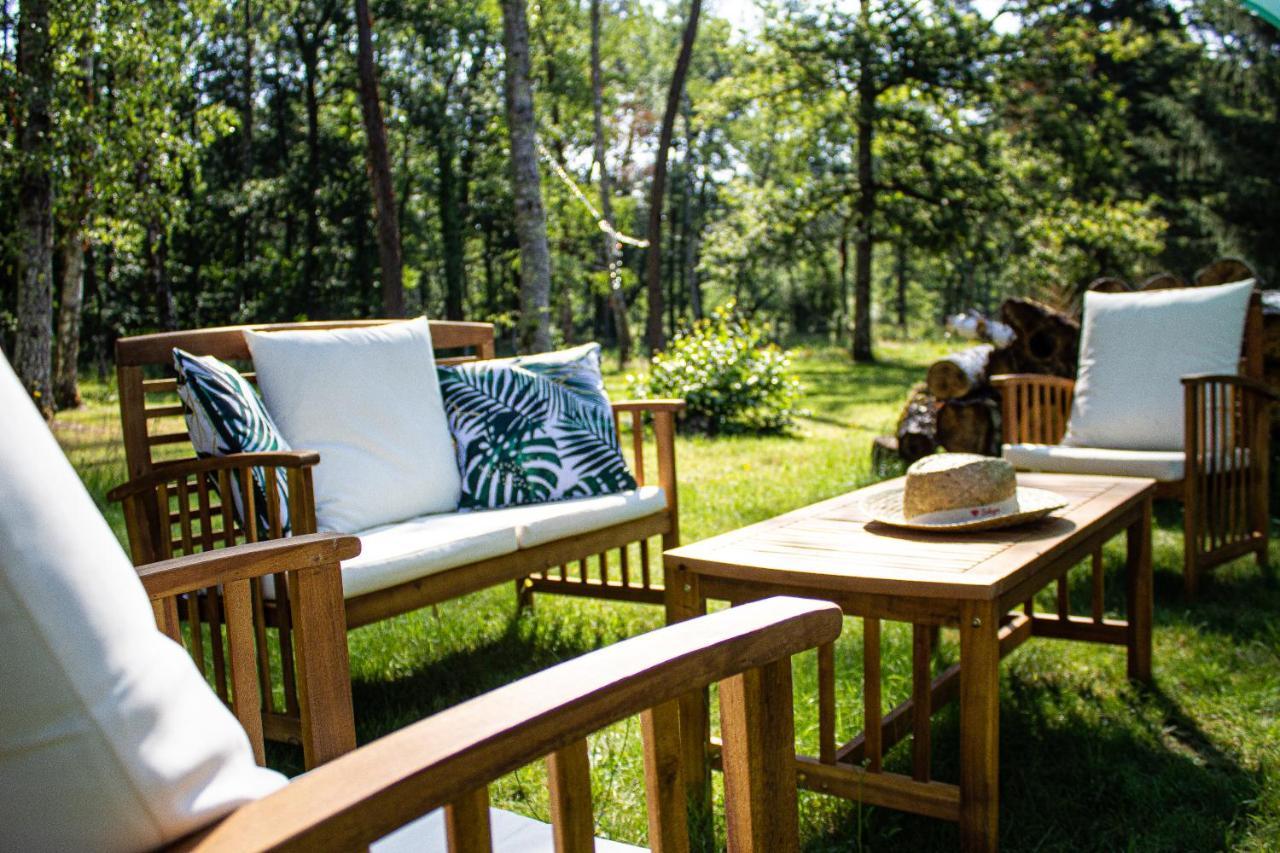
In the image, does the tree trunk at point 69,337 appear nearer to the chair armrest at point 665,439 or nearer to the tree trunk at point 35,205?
the tree trunk at point 35,205

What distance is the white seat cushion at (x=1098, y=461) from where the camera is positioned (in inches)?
132

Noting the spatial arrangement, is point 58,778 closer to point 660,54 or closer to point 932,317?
point 660,54

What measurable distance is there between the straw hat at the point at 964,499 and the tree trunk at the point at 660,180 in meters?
6.44

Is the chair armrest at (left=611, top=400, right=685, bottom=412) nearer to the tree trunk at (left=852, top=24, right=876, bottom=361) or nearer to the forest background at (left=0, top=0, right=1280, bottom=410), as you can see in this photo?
the forest background at (left=0, top=0, right=1280, bottom=410)

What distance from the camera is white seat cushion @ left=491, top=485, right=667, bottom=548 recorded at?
2.58 metres

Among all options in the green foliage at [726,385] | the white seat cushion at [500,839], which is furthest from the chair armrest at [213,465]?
the green foliage at [726,385]

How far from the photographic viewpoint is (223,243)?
51.3ft

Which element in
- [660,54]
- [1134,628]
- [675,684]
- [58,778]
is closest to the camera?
[58,778]

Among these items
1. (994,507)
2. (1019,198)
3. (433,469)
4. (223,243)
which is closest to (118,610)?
(994,507)

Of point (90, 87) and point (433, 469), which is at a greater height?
point (90, 87)

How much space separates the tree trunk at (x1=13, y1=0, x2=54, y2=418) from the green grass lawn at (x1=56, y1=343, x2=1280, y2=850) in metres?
4.64

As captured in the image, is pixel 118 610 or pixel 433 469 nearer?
pixel 118 610

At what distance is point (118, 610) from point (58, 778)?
94 millimetres

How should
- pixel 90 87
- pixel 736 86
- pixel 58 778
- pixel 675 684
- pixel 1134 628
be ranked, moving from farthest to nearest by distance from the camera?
1. pixel 736 86
2. pixel 90 87
3. pixel 1134 628
4. pixel 675 684
5. pixel 58 778
